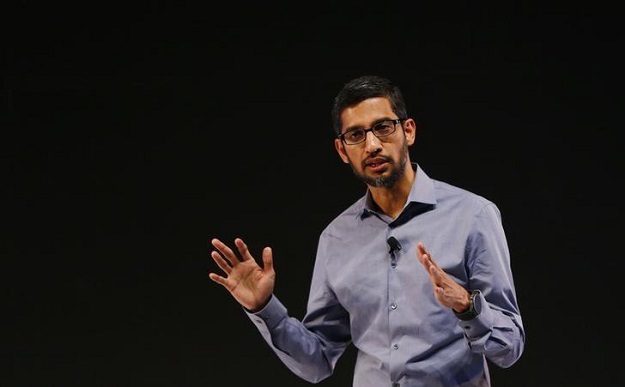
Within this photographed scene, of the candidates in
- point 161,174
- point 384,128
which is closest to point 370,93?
point 384,128

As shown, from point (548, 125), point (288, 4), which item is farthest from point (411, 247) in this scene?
point (288, 4)

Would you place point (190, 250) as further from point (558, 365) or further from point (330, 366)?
point (558, 365)

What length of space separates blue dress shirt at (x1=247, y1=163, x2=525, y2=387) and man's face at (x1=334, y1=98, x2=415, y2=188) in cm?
7

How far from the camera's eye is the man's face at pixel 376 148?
6.33 feet

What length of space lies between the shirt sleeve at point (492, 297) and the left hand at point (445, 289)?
0.04m

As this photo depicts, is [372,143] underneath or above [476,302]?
above

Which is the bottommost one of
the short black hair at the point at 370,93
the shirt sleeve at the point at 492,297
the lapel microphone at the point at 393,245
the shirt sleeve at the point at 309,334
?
the shirt sleeve at the point at 309,334

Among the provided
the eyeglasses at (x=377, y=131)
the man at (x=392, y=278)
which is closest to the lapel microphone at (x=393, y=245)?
the man at (x=392, y=278)

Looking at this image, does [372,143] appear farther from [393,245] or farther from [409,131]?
[393,245]

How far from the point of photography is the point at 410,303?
6.10ft

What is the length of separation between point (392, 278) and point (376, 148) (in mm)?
294

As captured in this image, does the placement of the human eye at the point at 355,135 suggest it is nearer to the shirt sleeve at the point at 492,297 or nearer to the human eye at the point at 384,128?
the human eye at the point at 384,128

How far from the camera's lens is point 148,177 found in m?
3.06

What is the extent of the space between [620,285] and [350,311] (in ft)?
4.46
